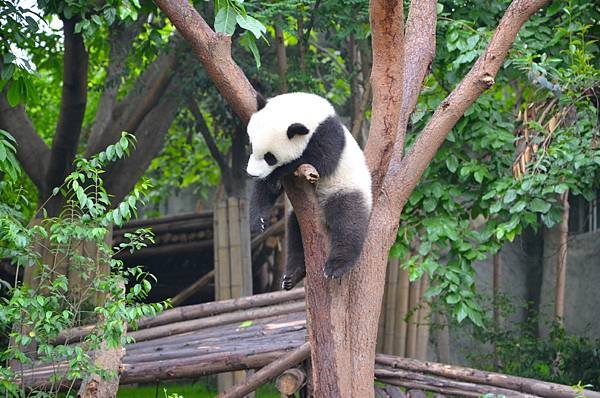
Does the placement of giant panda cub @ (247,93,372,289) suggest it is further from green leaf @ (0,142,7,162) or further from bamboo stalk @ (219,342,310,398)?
bamboo stalk @ (219,342,310,398)

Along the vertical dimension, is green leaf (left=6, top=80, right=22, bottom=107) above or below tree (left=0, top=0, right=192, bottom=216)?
below

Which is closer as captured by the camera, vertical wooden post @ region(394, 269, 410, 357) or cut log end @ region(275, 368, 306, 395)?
cut log end @ region(275, 368, 306, 395)

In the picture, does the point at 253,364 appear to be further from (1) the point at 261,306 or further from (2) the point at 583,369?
(2) the point at 583,369

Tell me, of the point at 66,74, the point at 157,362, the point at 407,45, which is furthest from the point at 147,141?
the point at 407,45

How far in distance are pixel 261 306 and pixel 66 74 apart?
274cm

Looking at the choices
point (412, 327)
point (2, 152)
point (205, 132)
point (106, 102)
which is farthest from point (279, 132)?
point (106, 102)

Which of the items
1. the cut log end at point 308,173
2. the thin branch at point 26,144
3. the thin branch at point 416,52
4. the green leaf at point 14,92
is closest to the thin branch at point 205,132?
the thin branch at point 26,144

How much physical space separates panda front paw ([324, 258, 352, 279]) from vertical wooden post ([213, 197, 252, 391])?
4.83 m

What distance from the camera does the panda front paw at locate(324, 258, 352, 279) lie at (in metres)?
4.25

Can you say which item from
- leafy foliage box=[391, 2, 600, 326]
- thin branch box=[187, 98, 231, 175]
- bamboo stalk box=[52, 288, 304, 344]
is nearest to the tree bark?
thin branch box=[187, 98, 231, 175]

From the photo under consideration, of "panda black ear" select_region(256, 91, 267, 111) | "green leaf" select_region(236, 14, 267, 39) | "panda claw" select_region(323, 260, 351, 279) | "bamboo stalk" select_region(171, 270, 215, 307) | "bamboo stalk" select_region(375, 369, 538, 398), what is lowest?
"bamboo stalk" select_region(375, 369, 538, 398)

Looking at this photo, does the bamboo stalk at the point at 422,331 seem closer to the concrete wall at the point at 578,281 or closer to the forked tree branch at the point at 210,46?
the concrete wall at the point at 578,281

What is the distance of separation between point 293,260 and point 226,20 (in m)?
1.91

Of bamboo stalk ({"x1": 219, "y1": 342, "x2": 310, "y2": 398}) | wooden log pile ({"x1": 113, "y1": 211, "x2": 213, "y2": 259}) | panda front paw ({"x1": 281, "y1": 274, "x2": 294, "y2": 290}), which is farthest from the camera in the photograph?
wooden log pile ({"x1": 113, "y1": 211, "x2": 213, "y2": 259})
